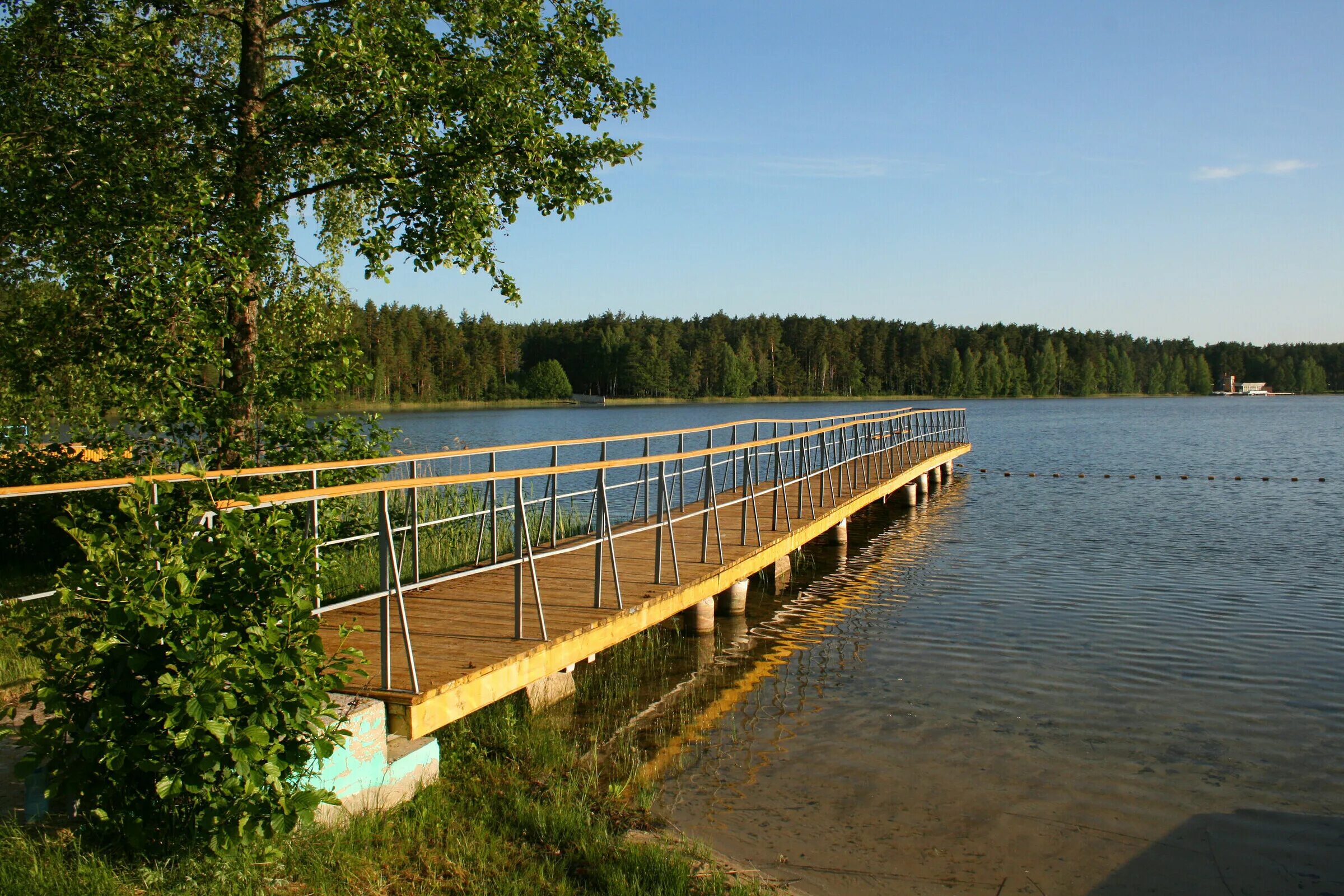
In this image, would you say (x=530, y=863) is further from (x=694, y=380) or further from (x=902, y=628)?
(x=694, y=380)

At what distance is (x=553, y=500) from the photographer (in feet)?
28.3

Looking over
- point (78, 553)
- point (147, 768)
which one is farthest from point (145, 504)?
point (78, 553)

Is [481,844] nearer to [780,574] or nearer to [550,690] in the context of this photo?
[550,690]

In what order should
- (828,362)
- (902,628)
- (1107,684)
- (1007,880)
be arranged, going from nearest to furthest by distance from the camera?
(1007,880) → (1107,684) → (902,628) → (828,362)

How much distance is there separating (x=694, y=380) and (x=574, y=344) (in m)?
16.7

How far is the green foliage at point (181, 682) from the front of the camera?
377 cm

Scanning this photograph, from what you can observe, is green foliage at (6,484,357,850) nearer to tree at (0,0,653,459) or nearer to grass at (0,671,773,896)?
grass at (0,671,773,896)

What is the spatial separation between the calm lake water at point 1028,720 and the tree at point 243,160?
5.10 metres

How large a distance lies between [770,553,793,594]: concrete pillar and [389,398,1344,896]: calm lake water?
33 centimetres

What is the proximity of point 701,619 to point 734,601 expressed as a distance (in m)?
1.11

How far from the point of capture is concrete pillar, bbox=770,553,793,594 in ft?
44.3

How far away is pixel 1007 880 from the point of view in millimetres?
5539

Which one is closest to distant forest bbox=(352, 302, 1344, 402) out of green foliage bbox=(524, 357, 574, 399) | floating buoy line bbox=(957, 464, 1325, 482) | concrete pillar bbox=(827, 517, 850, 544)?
green foliage bbox=(524, 357, 574, 399)

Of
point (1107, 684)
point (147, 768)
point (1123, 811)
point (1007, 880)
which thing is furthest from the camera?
point (1107, 684)
